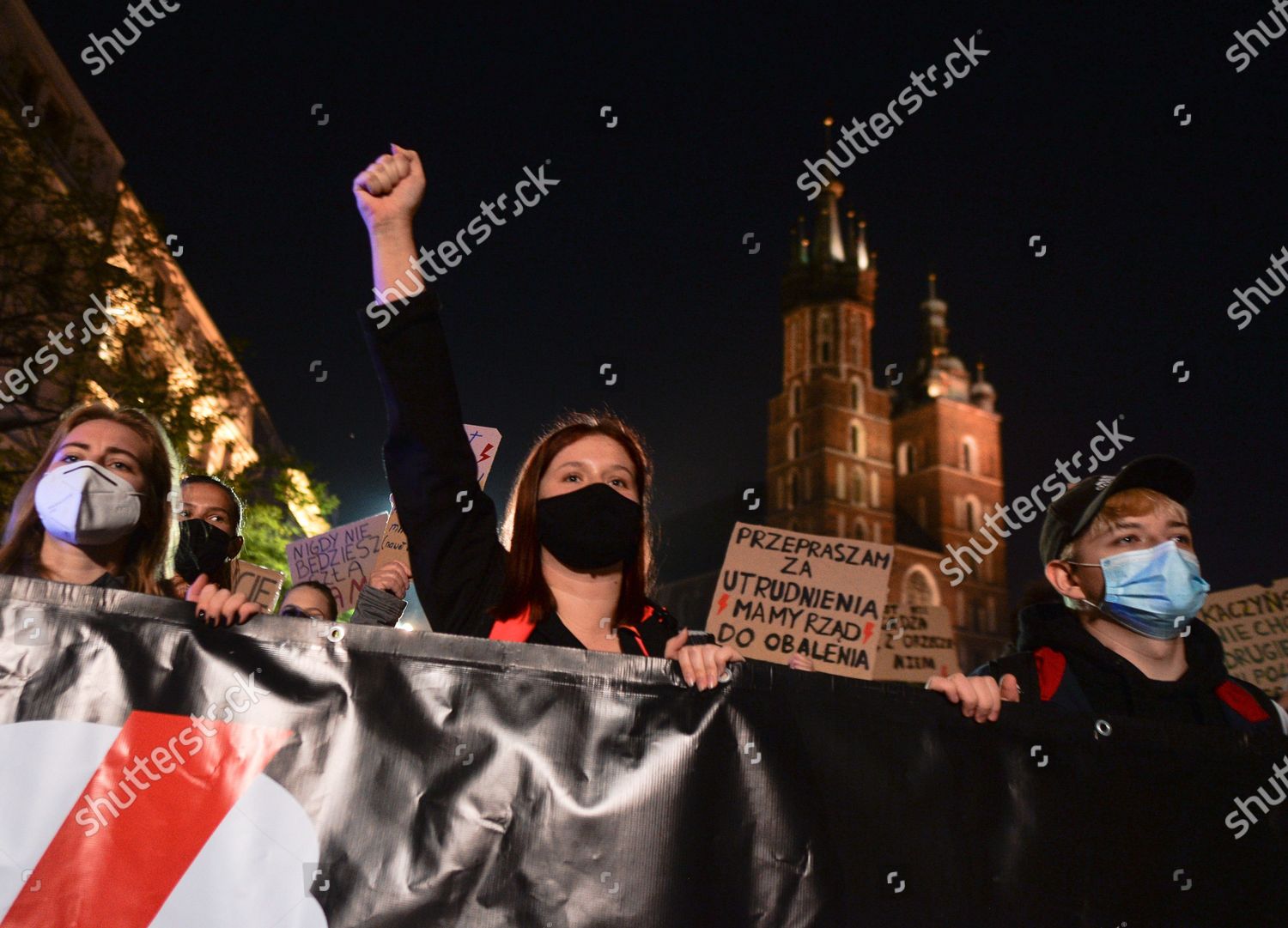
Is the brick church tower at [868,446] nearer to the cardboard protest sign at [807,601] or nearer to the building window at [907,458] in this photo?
the building window at [907,458]

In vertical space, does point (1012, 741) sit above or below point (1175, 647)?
below

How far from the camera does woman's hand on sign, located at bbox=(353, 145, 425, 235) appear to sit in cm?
241

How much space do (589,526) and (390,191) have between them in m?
0.91

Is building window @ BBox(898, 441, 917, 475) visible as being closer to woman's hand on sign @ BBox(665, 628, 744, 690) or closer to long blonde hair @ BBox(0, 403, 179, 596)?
long blonde hair @ BBox(0, 403, 179, 596)

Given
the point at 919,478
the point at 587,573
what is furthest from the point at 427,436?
the point at 919,478

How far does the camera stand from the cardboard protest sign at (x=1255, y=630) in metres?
6.52

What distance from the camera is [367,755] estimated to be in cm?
189

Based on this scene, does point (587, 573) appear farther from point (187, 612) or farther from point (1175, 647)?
point (1175, 647)

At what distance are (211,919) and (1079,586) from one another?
226 centimetres

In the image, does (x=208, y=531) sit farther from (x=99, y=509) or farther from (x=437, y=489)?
(x=437, y=489)

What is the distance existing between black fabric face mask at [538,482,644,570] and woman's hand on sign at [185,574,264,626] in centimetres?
84

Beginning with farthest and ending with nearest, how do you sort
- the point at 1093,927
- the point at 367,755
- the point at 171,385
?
the point at 171,385 < the point at 1093,927 < the point at 367,755

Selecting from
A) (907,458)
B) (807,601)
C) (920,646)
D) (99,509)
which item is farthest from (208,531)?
(907,458)

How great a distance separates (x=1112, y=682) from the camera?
268 centimetres
